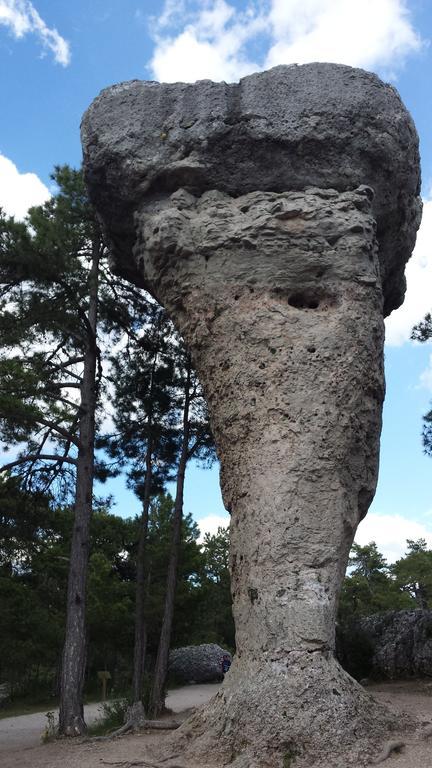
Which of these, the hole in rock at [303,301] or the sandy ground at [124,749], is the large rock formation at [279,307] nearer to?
the hole in rock at [303,301]

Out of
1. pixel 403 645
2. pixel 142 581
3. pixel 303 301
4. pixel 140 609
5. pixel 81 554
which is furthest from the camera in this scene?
pixel 403 645

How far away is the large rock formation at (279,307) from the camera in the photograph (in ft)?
19.3

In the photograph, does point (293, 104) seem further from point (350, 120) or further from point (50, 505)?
point (50, 505)

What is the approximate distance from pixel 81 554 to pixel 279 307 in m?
5.52

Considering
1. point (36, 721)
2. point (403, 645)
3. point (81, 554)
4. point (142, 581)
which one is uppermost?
point (81, 554)

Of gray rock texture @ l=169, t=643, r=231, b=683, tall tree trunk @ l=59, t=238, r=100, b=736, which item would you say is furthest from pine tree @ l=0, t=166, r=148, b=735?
gray rock texture @ l=169, t=643, r=231, b=683

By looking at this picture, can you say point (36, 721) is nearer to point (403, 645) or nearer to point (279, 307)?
point (403, 645)

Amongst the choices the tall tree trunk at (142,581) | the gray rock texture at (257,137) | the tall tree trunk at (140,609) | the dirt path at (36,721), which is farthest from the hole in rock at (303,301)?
the tall tree trunk at (140,609)

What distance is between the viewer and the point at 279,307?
738 cm

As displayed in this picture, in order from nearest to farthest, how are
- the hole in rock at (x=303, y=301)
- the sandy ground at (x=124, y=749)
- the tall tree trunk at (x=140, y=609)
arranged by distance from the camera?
the sandy ground at (x=124, y=749) → the hole in rock at (x=303, y=301) → the tall tree trunk at (x=140, y=609)

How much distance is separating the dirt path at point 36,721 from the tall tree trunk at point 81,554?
33.2 inches

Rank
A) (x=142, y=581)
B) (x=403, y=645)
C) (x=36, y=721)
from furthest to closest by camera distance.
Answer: (x=36, y=721), (x=403, y=645), (x=142, y=581)

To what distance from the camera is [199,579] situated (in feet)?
78.0

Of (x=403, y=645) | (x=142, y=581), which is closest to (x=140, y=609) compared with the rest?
(x=142, y=581)
